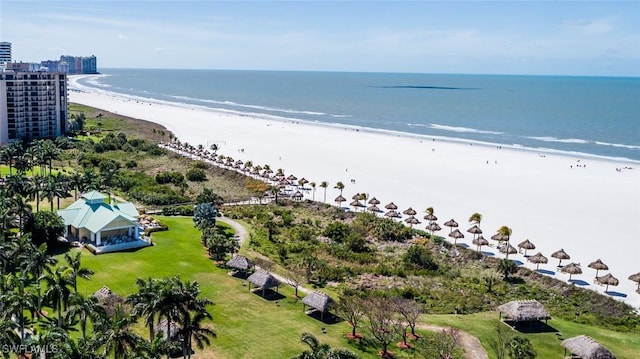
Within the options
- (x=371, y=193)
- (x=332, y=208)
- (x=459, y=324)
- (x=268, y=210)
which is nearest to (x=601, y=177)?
(x=371, y=193)

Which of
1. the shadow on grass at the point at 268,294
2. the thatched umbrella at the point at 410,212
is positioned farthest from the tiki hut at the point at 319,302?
the thatched umbrella at the point at 410,212

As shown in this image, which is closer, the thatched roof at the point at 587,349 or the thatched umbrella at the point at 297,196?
the thatched roof at the point at 587,349

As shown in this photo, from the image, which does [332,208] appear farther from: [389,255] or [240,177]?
[240,177]

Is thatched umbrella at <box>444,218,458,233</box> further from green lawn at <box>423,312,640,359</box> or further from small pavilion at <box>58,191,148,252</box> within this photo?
small pavilion at <box>58,191,148,252</box>

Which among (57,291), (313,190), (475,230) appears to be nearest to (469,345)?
(475,230)

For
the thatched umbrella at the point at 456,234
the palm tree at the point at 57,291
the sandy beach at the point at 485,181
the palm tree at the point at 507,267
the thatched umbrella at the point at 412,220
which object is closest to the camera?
the palm tree at the point at 57,291

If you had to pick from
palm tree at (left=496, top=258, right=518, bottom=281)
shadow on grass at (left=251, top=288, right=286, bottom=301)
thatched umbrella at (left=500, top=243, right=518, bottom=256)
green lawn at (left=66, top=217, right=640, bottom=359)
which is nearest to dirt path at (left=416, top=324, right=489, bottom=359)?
green lawn at (left=66, top=217, right=640, bottom=359)

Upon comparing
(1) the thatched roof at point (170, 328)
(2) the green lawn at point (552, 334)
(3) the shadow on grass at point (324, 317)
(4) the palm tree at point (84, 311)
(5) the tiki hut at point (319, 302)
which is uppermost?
(4) the palm tree at point (84, 311)

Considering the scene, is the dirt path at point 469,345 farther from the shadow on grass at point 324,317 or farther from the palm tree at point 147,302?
the palm tree at point 147,302
